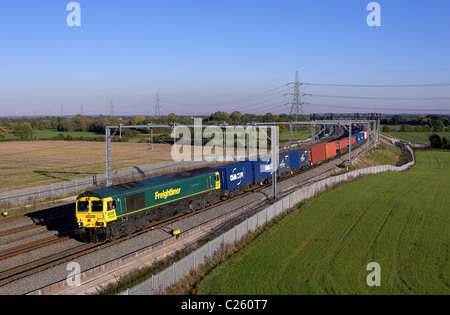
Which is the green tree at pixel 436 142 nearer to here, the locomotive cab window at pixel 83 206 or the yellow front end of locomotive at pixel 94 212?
the yellow front end of locomotive at pixel 94 212

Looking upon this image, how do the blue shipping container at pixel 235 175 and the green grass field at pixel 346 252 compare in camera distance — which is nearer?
the green grass field at pixel 346 252

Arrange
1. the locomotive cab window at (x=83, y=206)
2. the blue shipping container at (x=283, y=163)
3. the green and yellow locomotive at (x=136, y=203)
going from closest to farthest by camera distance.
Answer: the green and yellow locomotive at (x=136, y=203) < the locomotive cab window at (x=83, y=206) < the blue shipping container at (x=283, y=163)

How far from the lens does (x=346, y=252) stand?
1995cm

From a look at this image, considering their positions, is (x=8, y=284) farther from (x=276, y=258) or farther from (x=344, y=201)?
(x=344, y=201)

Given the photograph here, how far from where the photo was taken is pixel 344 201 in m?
32.8

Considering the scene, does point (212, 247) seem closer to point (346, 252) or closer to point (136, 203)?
point (136, 203)

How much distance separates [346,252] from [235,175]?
14.4m

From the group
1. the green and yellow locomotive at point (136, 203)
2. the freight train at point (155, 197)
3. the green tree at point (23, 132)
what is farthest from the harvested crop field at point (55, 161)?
the green and yellow locomotive at point (136, 203)

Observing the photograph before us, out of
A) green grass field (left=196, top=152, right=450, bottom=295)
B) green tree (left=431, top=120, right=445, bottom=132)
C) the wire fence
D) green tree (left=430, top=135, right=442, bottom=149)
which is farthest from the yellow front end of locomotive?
green tree (left=431, top=120, right=445, bottom=132)

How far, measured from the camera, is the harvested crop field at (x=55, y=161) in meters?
47.2

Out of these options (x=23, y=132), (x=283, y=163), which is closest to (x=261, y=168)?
(x=283, y=163)

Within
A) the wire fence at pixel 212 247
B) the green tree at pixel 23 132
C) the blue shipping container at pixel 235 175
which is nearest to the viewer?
the wire fence at pixel 212 247

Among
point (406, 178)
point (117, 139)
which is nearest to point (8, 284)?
point (406, 178)

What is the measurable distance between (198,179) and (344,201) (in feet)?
46.5
